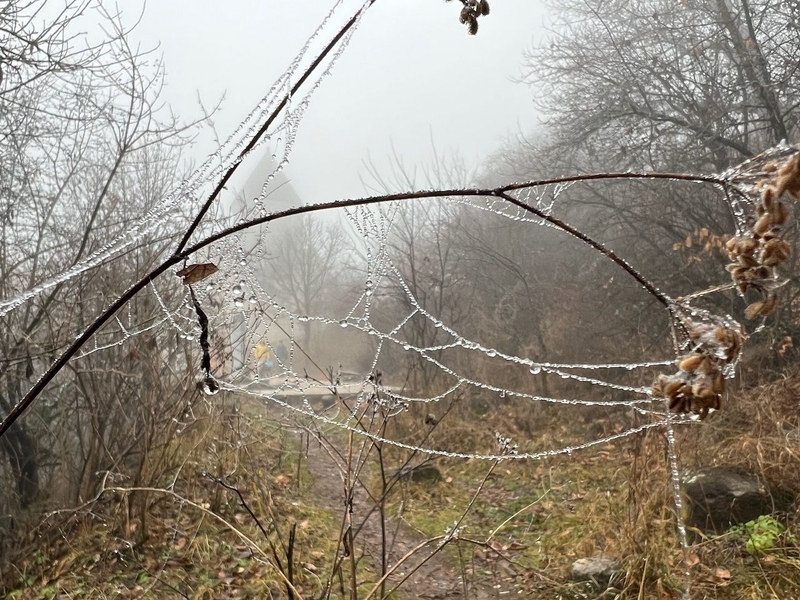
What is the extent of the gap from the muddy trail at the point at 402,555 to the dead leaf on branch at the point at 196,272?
0.89 metres

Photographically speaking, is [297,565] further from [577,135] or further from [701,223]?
[577,135]

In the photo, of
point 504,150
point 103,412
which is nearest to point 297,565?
point 103,412

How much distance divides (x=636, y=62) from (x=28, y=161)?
290 cm

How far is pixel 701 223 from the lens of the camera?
2.85 m

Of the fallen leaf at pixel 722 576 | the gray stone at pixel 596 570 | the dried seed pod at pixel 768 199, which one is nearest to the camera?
the dried seed pod at pixel 768 199

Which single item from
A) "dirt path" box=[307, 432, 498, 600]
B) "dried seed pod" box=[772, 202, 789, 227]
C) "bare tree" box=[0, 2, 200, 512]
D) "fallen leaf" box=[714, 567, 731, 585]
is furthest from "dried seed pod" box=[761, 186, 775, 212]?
"bare tree" box=[0, 2, 200, 512]

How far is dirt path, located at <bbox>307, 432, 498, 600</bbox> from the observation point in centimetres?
161

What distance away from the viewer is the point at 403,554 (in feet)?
6.55

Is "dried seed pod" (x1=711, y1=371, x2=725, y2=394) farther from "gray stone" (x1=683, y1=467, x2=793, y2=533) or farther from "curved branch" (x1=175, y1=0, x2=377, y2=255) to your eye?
"gray stone" (x1=683, y1=467, x2=793, y2=533)

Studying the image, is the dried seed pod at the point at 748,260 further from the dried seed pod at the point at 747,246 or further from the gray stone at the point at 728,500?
the gray stone at the point at 728,500

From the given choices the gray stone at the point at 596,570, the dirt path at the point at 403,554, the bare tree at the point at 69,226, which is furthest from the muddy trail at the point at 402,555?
the bare tree at the point at 69,226

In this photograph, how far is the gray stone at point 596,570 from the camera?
1.52m

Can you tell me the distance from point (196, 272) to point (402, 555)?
1977 mm

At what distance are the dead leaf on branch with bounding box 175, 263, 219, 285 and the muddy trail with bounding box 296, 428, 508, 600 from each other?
0.89 meters
